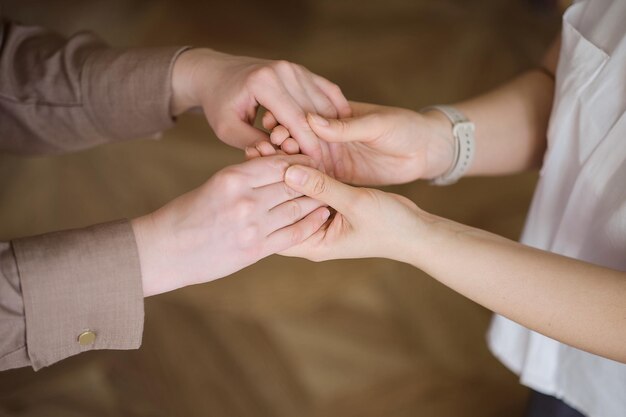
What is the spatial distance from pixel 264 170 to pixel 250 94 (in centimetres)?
15

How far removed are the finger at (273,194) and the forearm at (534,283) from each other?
18 centimetres

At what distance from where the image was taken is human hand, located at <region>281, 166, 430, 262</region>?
85 centimetres

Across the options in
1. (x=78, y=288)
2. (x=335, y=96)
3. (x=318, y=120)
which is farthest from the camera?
(x=335, y=96)

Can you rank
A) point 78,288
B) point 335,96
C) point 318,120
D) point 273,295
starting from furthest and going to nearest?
point 273,295 < point 335,96 < point 318,120 < point 78,288

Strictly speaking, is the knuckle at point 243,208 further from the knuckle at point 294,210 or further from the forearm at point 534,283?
the forearm at point 534,283

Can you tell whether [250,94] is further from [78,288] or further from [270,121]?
[78,288]

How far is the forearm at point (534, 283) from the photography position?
80 cm

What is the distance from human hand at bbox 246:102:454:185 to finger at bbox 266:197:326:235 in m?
0.09

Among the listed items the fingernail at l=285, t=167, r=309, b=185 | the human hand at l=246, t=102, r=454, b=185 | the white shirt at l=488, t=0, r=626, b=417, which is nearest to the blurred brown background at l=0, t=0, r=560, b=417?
the white shirt at l=488, t=0, r=626, b=417

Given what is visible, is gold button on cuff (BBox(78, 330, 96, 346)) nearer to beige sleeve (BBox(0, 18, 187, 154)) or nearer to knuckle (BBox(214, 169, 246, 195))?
knuckle (BBox(214, 169, 246, 195))

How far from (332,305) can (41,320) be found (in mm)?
744

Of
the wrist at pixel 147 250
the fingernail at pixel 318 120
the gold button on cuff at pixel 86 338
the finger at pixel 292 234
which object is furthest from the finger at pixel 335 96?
the gold button on cuff at pixel 86 338

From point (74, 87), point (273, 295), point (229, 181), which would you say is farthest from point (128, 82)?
point (273, 295)

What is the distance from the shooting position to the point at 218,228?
2.82 feet
